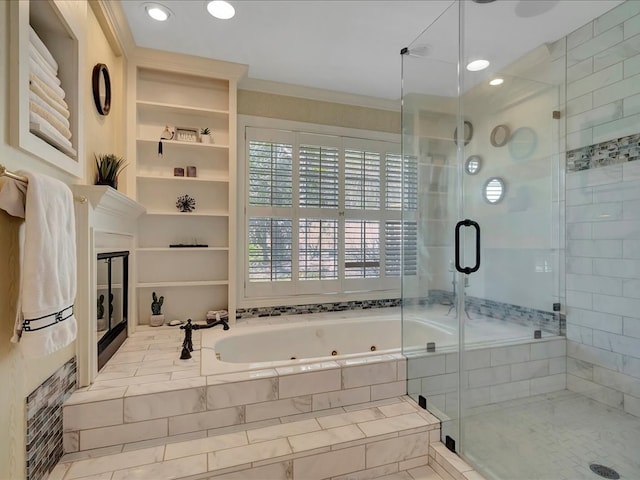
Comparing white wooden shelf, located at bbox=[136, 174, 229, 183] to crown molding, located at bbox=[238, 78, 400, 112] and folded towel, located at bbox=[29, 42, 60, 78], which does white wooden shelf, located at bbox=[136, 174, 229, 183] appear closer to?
crown molding, located at bbox=[238, 78, 400, 112]

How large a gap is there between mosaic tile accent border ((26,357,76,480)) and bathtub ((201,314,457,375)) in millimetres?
648

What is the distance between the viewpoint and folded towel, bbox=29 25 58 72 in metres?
1.32

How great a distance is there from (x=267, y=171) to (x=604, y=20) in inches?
104

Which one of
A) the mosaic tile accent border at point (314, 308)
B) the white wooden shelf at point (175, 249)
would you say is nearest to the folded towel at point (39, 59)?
the white wooden shelf at point (175, 249)

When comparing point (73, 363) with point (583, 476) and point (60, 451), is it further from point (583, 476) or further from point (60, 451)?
point (583, 476)

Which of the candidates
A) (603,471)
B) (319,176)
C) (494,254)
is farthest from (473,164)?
(603,471)

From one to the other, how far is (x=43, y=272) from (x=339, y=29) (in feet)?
7.46

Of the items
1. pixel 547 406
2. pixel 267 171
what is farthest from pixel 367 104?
pixel 547 406

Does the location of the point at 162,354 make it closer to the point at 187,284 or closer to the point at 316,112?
the point at 187,284

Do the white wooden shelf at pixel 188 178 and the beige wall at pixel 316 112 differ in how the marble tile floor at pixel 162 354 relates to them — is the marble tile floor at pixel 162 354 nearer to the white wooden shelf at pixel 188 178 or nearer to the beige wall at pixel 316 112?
the white wooden shelf at pixel 188 178

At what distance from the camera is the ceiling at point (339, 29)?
2076 mm

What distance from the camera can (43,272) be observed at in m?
1.12

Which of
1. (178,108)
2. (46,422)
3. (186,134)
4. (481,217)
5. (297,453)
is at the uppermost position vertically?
(178,108)

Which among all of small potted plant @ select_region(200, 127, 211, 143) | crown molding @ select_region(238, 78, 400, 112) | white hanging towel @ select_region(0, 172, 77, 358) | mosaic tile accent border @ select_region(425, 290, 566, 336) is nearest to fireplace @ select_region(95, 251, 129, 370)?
white hanging towel @ select_region(0, 172, 77, 358)
